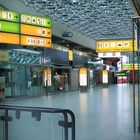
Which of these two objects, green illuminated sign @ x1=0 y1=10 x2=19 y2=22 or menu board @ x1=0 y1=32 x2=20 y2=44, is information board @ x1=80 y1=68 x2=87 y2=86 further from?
green illuminated sign @ x1=0 y1=10 x2=19 y2=22

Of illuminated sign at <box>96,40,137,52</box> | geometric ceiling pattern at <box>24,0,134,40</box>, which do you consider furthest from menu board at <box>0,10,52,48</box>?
illuminated sign at <box>96,40,137,52</box>

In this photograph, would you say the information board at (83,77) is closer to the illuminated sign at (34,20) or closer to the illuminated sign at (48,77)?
the illuminated sign at (48,77)

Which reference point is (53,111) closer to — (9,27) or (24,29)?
(9,27)

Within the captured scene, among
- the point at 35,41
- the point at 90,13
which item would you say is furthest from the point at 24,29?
the point at 90,13

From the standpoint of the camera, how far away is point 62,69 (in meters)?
36.8

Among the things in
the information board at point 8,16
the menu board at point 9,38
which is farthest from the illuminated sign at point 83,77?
the information board at point 8,16

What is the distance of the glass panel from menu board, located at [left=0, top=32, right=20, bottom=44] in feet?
26.5

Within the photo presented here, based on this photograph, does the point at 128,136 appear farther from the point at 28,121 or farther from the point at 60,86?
the point at 60,86

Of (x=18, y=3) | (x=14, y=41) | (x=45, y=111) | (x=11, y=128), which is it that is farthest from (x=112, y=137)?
(x=18, y=3)

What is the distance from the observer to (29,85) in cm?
2869

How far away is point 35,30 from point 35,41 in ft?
1.47

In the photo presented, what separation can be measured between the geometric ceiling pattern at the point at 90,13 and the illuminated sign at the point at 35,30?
7.35 metres

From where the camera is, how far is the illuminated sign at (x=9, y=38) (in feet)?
45.8

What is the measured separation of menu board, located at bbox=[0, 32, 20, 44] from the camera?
1395cm
